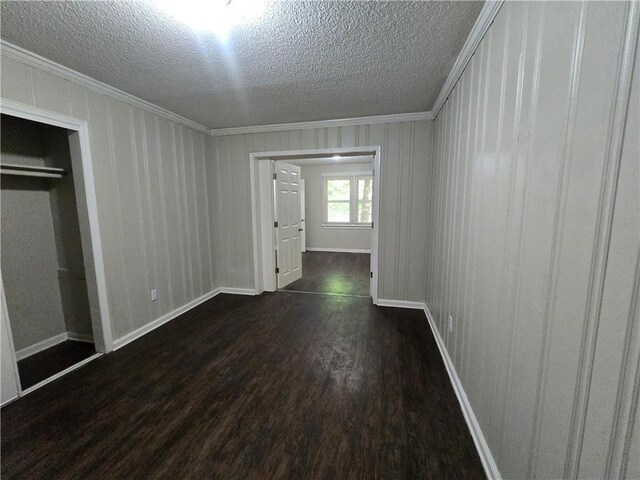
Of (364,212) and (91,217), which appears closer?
(91,217)

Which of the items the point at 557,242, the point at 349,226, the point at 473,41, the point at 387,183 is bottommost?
the point at 349,226

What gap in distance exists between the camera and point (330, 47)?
177 centimetres

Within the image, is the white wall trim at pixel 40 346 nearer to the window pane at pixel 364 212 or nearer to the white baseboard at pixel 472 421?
the white baseboard at pixel 472 421

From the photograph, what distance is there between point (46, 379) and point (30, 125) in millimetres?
2178

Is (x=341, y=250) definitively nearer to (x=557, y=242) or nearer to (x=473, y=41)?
(x=473, y=41)

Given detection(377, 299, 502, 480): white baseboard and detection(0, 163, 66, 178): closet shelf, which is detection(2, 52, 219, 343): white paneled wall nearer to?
detection(0, 163, 66, 178): closet shelf

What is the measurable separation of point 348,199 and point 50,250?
5.78 metres

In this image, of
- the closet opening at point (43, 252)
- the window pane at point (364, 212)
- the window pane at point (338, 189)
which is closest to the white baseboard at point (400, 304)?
the closet opening at point (43, 252)

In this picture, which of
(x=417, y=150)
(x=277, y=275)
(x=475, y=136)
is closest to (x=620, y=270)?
(x=475, y=136)

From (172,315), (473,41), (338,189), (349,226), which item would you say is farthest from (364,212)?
(473,41)

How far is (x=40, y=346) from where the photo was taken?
2.50m

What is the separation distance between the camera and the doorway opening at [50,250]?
87.3 inches

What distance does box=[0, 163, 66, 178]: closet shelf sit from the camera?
2.01 meters

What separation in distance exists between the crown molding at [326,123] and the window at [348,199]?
3667 mm
